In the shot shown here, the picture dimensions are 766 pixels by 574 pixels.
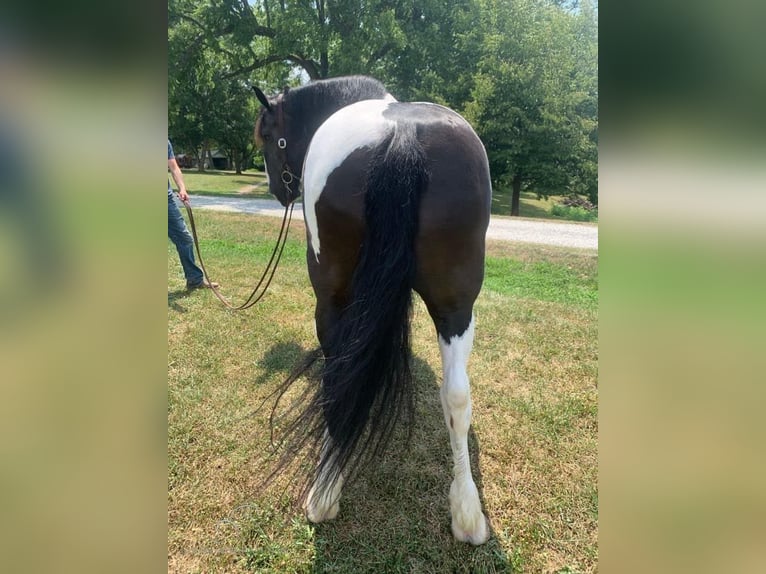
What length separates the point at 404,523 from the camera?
76.5 inches

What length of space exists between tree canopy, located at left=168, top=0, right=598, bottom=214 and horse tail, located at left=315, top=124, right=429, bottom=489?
1495 cm

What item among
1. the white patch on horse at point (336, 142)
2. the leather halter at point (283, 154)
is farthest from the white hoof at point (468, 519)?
the leather halter at point (283, 154)

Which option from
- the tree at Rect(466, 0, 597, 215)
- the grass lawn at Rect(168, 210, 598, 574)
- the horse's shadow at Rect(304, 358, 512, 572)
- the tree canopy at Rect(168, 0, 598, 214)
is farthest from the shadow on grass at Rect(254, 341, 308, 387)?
the tree at Rect(466, 0, 597, 215)

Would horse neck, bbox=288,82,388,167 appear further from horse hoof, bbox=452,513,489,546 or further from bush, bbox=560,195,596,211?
bush, bbox=560,195,596,211

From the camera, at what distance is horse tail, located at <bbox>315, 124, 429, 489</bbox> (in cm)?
163

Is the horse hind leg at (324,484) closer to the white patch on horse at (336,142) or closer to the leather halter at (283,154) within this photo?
the white patch on horse at (336,142)

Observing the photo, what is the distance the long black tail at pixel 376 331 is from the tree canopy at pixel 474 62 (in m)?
15.0
